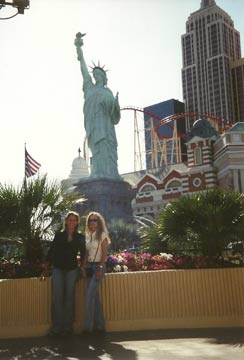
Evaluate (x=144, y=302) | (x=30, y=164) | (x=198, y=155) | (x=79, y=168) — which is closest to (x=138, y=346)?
(x=144, y=302)

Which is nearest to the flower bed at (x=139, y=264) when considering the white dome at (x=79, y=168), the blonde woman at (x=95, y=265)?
the blonde woman at (x=95, y=265)

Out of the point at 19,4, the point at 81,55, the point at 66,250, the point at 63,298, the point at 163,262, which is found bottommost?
the point at 63,298

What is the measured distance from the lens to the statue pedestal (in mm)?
45844

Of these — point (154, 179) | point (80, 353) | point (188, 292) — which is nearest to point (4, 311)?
point (80, 353)

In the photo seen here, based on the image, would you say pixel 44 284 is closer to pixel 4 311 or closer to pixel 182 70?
pixel 4 311

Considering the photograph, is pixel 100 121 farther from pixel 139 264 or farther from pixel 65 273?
pixel 65 273

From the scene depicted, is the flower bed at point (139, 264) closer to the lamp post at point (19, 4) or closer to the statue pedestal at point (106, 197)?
the lamp post at point (19, 4)

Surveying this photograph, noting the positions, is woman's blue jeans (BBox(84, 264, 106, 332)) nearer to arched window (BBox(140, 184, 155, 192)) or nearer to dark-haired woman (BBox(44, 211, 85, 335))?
dark-haired woman (BBox(44, 211, 85, 335))

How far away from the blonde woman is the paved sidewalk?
228 mm

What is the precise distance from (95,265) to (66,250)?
19.2 inches

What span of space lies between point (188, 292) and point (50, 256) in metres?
2.17

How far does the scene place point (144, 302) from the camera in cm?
689

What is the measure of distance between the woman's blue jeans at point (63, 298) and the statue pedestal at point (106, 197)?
38.4 m

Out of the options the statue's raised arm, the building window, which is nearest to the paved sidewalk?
the statue's raised arm
